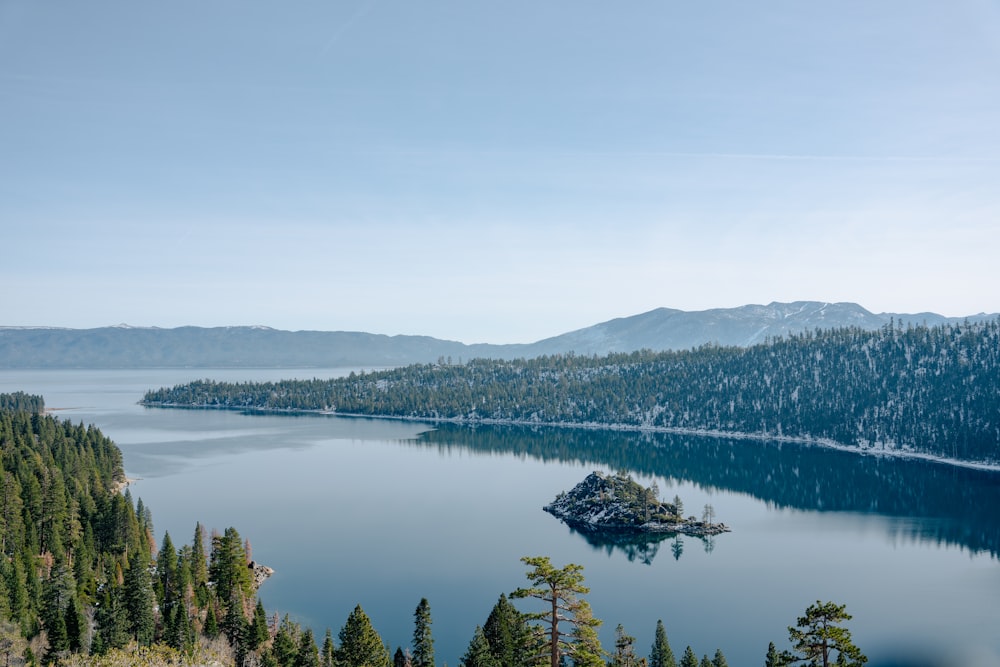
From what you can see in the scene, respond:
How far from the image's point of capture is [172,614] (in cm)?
7638

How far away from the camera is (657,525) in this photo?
144875 millimetres

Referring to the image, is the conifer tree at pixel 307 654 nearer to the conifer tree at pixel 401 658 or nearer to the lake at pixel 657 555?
the conifer tree at pixel 401 658

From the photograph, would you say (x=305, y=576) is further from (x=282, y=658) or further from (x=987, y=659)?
(x=987, y=659)

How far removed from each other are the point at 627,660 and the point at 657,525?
72.5 m

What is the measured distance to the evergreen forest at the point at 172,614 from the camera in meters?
45.5

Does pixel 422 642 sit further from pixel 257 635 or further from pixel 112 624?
pixel 112 624

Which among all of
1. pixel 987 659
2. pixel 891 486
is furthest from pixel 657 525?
pixel 891 486

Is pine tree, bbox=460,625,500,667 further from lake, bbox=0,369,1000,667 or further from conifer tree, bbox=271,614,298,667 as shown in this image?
conifer tree, bbox=271,614,298,667

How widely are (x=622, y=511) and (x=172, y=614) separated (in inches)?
3741

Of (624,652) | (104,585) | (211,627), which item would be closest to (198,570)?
(104,585)

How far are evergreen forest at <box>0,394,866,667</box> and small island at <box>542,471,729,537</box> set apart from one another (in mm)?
51725

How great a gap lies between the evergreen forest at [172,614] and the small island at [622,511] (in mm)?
51725

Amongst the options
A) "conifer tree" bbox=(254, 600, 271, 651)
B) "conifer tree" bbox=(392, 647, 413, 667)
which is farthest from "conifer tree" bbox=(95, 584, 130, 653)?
"conifer tree" bbox=(392, 647, 413, 667)

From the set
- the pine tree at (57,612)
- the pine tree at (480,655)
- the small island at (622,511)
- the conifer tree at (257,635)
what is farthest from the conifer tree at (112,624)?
the small island at (622,511)
